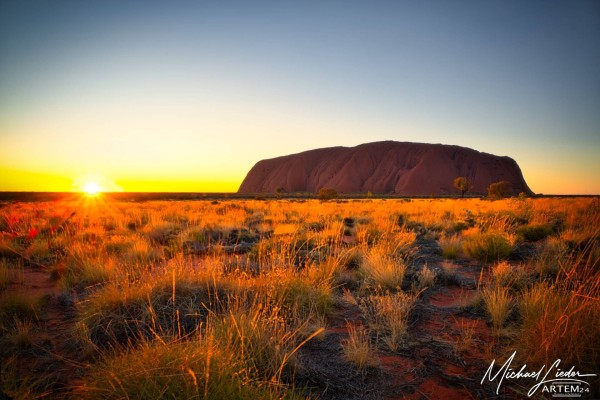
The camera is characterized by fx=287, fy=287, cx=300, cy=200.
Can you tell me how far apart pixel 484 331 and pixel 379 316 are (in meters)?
1.12

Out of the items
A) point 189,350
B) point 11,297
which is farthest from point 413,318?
point 11,297

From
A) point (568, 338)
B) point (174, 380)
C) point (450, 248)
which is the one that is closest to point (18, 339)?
point (174, 380)

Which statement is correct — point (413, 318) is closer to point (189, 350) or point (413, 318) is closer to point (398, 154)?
point (189, 350)

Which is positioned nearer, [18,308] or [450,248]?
[18,308]

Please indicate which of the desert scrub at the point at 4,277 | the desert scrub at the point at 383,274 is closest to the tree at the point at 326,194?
the desert scrub at the point at 383,274

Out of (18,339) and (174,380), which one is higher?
(174,380)

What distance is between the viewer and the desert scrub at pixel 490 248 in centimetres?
636

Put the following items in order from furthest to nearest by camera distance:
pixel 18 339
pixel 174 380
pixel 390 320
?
pixel 390 320
pixel 18 339
pixel 174 380

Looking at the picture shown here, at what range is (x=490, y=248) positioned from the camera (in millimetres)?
6469
